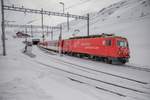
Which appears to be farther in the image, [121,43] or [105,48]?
[105,48]

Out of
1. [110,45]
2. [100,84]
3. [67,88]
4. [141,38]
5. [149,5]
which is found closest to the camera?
[67,88]

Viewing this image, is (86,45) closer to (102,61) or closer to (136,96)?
(102,61)

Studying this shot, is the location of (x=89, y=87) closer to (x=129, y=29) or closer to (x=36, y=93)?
(x=36, y=93)

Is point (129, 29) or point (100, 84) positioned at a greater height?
point (129, 29)

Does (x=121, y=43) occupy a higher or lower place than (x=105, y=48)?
higher

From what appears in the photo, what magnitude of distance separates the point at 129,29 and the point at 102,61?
2567 centimetres

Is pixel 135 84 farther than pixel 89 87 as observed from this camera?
Yes

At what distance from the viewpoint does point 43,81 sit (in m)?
10.7

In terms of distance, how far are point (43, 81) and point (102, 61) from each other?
11864mm

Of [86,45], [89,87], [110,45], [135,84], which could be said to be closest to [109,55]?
[110,45]

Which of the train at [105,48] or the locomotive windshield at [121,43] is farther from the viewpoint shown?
the locomotive windshield at [121,43]

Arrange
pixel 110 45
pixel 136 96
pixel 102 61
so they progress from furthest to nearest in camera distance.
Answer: pixel 102 61, pixel 110 45, pixel 136 96

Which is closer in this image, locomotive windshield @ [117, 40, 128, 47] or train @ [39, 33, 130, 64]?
train @ [39, 33, 130, 64]

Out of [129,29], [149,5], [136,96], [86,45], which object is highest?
[149,5]
